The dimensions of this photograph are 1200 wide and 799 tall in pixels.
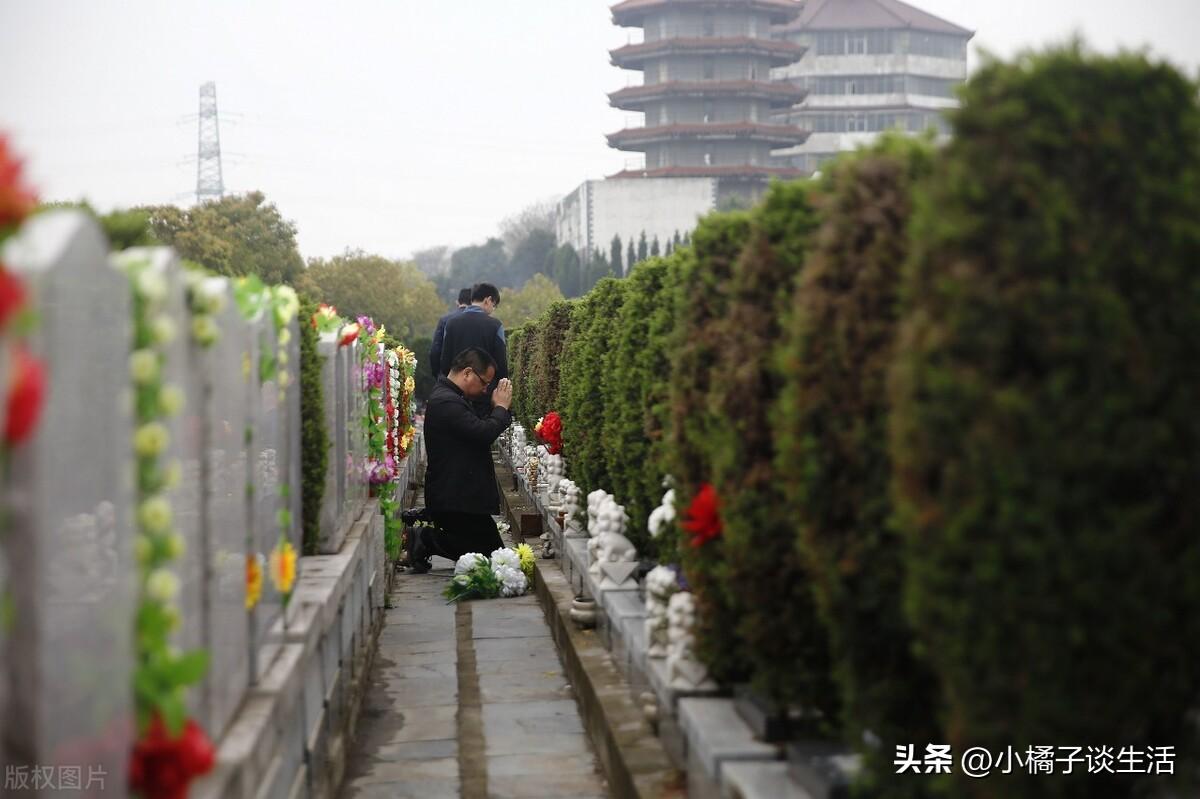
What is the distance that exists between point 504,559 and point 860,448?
7.00 m

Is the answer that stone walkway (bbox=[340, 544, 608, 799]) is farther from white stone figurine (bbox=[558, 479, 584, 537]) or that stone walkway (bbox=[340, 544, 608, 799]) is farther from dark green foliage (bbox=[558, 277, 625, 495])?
dark green foliage (bbox=[558, 277, 625, 495])

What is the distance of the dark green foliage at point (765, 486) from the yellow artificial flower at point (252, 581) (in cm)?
141

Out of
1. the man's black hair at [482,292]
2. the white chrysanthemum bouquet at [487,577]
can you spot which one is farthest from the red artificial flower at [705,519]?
the man's black hair at [482,292]

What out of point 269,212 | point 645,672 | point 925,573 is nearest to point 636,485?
point 645,672

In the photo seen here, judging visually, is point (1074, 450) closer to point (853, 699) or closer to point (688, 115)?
point (853, 699)

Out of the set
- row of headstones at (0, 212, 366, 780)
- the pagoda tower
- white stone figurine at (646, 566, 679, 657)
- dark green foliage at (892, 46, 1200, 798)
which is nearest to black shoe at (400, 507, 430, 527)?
white stone figurine at (646, 566, 679, 657)

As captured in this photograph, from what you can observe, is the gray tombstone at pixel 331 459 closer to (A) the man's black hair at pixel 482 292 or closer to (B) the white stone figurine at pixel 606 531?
(B) the white stone figurine at pixel 606 531

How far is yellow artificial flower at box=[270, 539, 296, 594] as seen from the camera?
15.6 ft

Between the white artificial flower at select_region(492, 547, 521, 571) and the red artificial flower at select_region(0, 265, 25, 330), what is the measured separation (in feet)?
27.3

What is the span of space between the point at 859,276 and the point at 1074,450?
3.14 ft

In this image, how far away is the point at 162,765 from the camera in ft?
9.35

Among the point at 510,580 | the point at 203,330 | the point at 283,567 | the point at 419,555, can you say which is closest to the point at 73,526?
the point at 203,330

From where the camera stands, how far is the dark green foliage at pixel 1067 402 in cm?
271

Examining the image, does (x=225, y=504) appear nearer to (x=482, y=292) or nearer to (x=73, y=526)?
(x=73, y=526)
